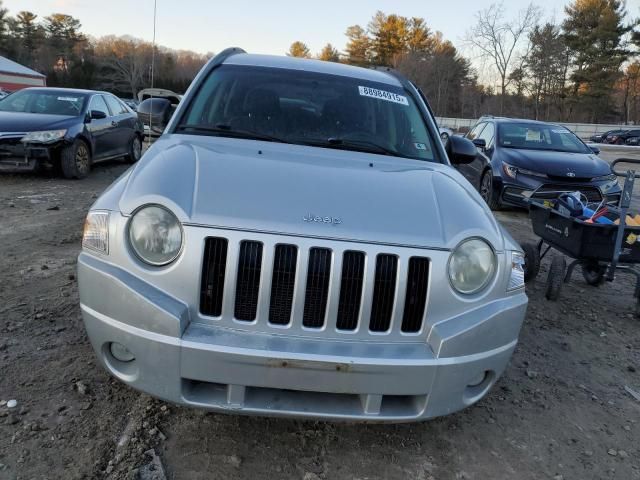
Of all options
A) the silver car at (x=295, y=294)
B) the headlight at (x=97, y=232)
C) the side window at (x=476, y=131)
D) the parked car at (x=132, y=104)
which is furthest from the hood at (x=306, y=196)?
the side window at (x=476, y=131)

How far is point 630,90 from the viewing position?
60.4 metres

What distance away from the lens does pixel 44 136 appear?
8609 mm

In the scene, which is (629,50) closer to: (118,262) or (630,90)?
(630,90)

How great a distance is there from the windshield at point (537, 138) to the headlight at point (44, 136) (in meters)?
7.52

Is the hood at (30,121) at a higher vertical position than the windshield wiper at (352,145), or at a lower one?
lower

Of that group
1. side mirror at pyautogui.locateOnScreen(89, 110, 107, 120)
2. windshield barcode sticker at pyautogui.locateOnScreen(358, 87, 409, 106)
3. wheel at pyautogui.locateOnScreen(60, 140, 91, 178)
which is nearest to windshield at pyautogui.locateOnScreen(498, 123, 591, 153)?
windshield barcode sticker at pyautogui.locateOnScreen(358, 87, 409, 106)

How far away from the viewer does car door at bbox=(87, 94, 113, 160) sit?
9578mm

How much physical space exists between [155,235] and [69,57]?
277 feet

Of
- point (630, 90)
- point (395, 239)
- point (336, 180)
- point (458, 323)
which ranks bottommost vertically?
point (458, 323)

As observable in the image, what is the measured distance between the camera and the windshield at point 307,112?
330cm

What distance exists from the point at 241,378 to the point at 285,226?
615 mm

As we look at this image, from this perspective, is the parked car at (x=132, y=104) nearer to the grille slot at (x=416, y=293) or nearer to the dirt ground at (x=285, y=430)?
the dirt ground at (x=285, y=430)

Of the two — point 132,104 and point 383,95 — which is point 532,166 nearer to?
point 383,95

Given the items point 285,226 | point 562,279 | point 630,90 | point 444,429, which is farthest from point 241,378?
point 630,90
